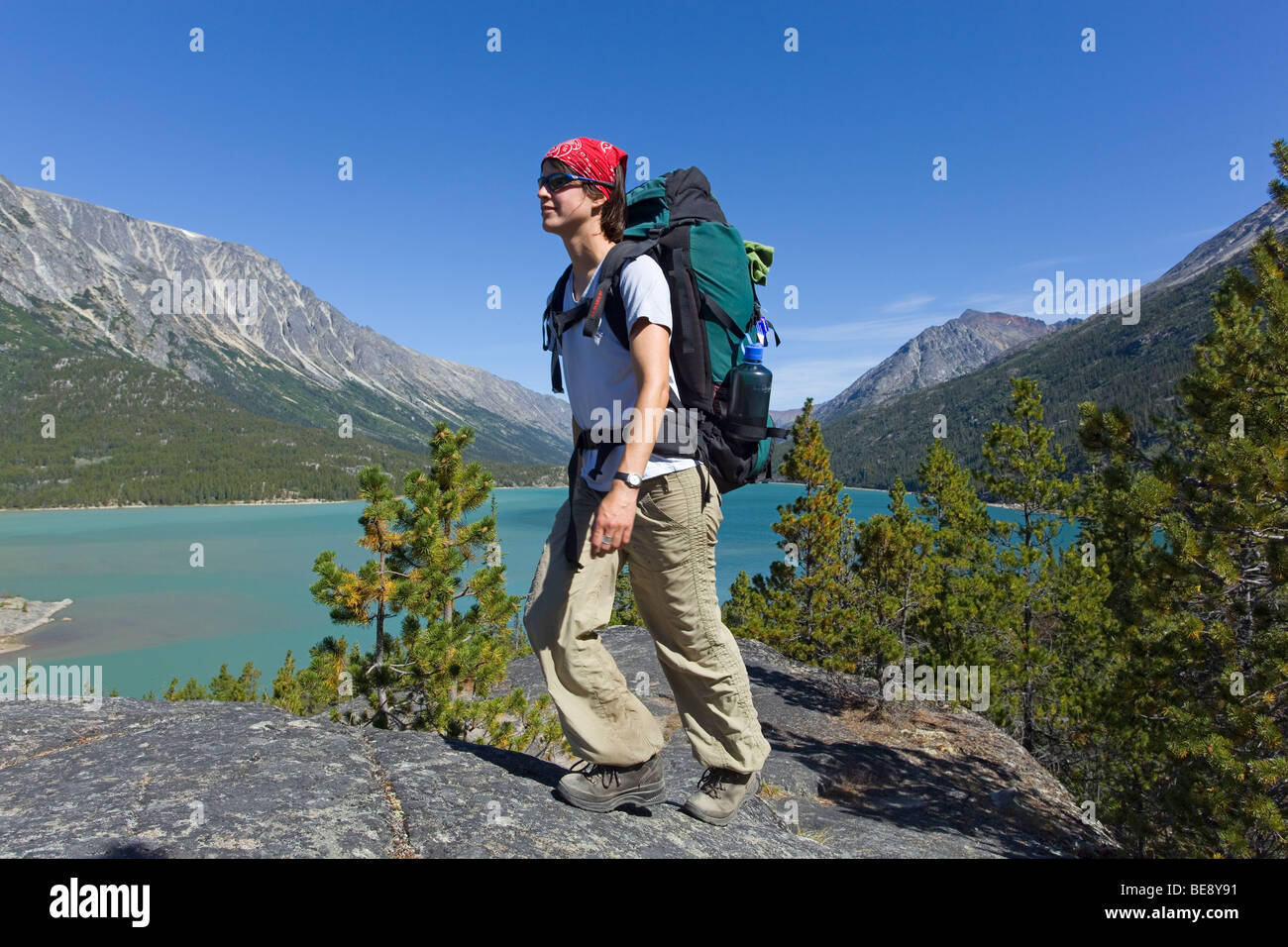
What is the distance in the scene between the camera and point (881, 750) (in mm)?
10219

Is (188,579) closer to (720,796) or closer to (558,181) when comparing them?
(720,796)

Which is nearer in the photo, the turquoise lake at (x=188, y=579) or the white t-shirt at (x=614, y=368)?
the white t-shirt at (x=614, y=368)

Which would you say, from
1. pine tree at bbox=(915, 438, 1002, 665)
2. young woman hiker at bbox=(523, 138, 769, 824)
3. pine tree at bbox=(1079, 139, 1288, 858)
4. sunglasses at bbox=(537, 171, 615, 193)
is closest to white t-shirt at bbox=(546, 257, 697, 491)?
young woman hiker at bbox=(523, 138, 769, 824)

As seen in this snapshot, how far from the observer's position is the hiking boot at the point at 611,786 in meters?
3.06

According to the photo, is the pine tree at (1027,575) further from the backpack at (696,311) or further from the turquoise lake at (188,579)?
the backpack at (696,311)

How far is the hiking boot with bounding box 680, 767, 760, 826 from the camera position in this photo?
3.21 metres

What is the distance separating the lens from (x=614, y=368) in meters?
2.68

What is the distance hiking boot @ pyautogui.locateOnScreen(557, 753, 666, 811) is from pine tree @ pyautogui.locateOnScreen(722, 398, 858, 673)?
52.1 ft

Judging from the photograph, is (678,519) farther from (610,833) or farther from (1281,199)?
(1281,199)

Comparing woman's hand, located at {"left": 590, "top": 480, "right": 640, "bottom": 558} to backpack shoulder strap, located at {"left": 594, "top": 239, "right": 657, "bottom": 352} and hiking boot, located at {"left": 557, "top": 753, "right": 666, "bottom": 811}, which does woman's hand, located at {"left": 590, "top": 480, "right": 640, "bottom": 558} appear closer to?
backpack shoulder strap, located at {"left": 594, "top": 239, "right": 657, "bottom": 352}

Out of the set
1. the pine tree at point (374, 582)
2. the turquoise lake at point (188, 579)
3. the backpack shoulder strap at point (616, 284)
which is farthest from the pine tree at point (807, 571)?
the backpack shoulder strap at point (616, 284)

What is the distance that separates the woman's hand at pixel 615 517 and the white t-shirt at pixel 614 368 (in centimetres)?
17
